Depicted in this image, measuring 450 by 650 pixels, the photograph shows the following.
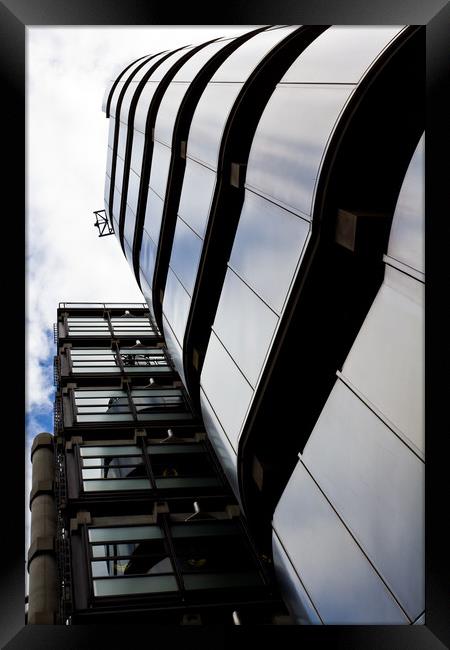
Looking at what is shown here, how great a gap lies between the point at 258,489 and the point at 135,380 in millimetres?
22865

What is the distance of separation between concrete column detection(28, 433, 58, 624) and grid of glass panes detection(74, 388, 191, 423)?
95.8 inches

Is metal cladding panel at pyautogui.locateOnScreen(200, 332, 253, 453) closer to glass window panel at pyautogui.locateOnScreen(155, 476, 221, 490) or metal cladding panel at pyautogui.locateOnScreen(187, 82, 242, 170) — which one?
metal cladding panel at pyautogui.locateOnScreen(187, 82, 242, 170)

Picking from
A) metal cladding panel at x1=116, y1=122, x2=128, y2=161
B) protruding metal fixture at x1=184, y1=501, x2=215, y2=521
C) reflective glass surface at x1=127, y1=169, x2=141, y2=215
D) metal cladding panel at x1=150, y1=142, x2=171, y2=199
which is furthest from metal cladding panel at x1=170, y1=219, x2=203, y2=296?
metal cladding panel at x1=116, y1=122, x2=128, y2=161

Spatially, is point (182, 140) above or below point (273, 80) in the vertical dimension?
above

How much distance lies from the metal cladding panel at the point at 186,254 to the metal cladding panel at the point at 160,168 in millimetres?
1986

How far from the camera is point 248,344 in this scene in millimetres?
15656

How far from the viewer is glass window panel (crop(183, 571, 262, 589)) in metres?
20.8

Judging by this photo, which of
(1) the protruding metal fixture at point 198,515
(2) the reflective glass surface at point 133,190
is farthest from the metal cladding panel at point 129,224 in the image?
(1) the protruding metal fixture at point 198,515

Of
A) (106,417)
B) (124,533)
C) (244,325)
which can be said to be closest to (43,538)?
(124,533)

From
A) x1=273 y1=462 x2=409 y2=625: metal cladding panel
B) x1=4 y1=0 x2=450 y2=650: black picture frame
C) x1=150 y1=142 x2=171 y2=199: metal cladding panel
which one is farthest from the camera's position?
x1=150 y1=142 x2=171 y2=199: metal cladding panel

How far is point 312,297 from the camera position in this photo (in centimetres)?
1276

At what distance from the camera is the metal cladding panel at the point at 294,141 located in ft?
38.3
